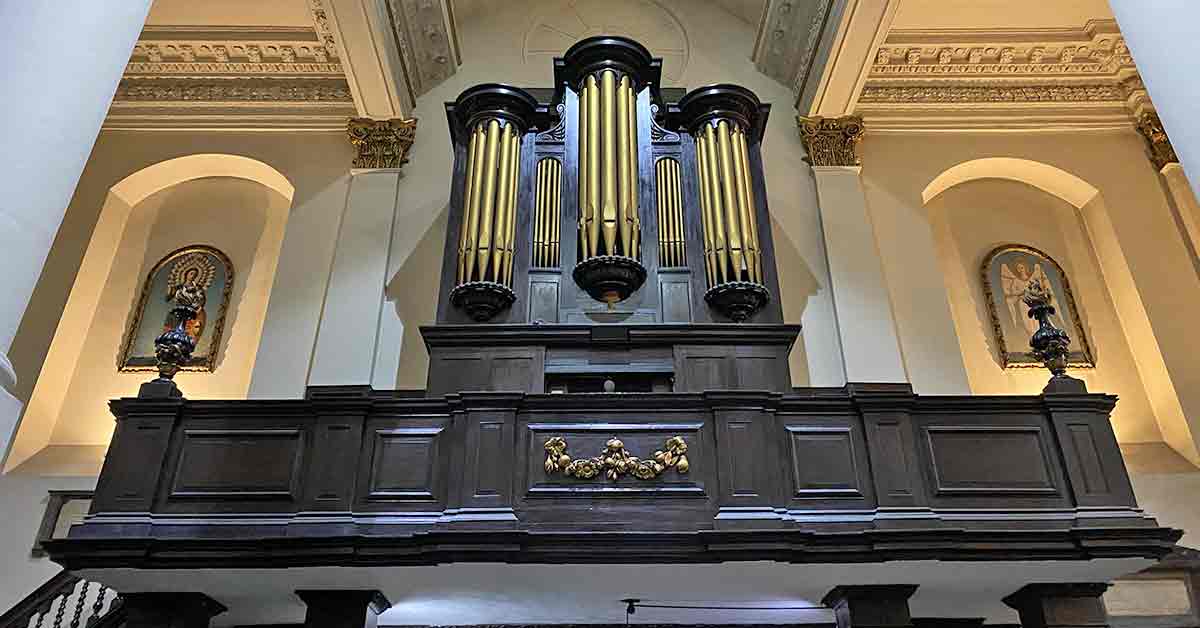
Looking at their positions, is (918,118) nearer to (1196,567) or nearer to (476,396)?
(1196,567)

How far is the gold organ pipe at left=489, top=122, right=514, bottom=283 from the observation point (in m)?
6.60

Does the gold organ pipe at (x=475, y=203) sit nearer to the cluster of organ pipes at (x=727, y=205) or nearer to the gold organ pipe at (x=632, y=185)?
the gold organ pipe at (x=632, y=185)

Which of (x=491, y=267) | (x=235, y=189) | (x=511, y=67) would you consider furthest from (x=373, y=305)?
(x=511, y=67)

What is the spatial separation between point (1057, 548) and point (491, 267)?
4.12 m

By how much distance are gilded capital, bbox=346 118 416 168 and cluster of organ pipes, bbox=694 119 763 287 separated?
10.3ft

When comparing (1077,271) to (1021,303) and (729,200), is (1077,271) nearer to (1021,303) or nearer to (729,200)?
(1021,303)

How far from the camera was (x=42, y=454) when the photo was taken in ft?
26.6

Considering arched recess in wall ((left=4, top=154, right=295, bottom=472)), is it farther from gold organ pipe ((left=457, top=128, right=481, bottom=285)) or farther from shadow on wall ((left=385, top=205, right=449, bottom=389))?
gold organ pipe ((left=457, top=128, right=481, bottom=285))

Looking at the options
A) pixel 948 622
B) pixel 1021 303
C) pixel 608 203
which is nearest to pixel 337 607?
pixel 608 203

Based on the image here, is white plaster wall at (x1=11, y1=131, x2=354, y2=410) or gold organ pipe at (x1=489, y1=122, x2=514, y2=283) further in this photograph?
white plaster wall at (x1=11, y1=131, x2=354, y2=410)

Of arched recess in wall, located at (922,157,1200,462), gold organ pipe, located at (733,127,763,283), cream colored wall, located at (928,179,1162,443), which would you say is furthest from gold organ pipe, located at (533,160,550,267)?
cream colored wall, located at (928,179,1162,443)

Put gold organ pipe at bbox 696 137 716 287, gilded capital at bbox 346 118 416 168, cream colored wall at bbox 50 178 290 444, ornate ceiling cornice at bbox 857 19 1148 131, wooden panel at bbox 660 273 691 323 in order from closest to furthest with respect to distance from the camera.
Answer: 1. wooden panel at bbox 660 273 691 323
2. gold organ pipe at bbox 696 137 716 287
3. cream colored wall at bbox 50 178 290 444
4. gilded capital at bbox 346 118 416 168
5. ornate ceiling cornice at bbox 857 19 1148 131

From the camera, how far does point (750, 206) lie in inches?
273

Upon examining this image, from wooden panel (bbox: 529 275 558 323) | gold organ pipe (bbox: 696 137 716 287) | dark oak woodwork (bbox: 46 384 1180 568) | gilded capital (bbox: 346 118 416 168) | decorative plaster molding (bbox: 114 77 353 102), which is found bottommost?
dark oak woodwork (bbox: 46 384 1180 568)
